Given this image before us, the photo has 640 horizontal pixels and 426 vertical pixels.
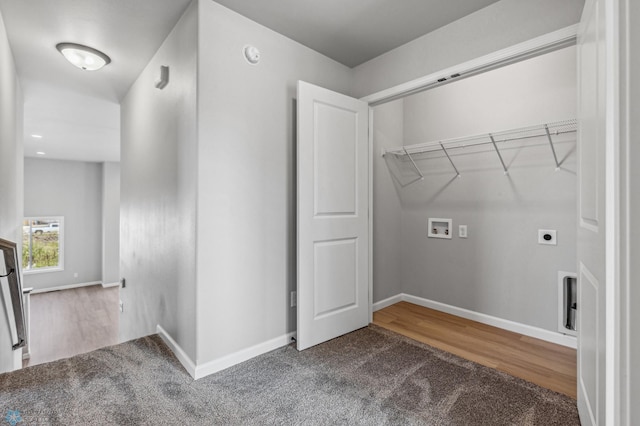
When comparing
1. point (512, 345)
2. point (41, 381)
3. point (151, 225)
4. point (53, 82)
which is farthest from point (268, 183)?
point (53, 82)

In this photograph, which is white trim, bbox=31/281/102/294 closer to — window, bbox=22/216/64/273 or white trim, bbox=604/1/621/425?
window, bbox=22/216/64/273

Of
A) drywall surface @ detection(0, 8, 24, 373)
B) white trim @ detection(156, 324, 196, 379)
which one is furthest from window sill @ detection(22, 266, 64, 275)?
white trim @ detection(156, 324, 196, 379)

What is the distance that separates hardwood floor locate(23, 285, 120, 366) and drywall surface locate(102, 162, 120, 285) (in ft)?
1.50

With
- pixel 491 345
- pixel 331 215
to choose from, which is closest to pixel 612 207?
pixel 331 215

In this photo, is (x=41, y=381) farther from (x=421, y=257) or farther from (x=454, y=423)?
(x=421, y=257)

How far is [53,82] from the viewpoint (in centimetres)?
326

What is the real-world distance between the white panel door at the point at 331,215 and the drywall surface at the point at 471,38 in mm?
384

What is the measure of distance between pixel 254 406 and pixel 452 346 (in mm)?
1588

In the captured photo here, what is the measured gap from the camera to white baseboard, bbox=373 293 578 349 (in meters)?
2.53

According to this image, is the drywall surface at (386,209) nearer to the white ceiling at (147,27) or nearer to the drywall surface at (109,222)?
the white ceiling at (147,27)

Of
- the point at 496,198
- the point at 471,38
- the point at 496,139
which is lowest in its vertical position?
the point at 496,198

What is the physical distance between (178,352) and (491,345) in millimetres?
2371

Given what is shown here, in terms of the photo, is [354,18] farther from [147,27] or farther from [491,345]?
[491,345]

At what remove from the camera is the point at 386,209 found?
346 cm
